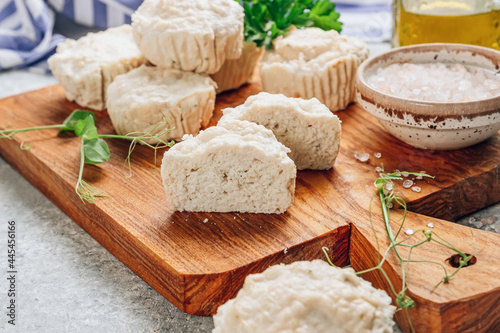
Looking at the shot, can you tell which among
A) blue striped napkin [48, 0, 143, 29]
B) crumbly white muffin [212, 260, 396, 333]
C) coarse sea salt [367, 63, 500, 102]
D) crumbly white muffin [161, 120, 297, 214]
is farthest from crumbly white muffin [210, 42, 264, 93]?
crumbly white muffin [212, 260, 396, 333]

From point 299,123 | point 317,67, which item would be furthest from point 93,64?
point 299,123

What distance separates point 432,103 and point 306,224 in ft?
2.94

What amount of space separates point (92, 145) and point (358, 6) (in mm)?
3566

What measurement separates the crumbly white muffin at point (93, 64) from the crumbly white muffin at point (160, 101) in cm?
23

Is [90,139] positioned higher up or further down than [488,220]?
higher up

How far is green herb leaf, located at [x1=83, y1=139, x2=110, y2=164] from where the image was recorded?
3.32 m

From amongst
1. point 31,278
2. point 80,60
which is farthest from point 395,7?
point 31,278

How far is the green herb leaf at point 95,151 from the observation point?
131 inches

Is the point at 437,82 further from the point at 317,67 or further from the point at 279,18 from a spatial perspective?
the point at 279,18

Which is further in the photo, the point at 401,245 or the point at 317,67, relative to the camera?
the point at 317,67

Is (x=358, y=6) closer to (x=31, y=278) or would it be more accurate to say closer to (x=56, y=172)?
(x=56, y=172)

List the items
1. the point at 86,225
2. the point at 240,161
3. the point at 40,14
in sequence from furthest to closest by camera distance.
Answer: the point at 40,14, the point at 86,225, the point at 240,161

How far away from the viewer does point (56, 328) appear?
249cm

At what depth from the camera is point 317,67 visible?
365cm
